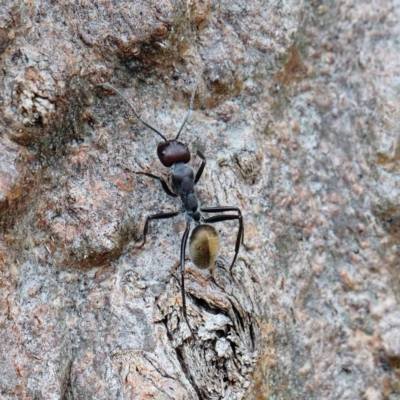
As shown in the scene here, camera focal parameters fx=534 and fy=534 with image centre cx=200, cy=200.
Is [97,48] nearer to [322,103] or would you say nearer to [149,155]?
[149,155]

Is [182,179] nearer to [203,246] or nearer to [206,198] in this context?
[206,198]

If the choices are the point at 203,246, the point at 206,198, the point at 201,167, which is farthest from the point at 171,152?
the point at 203,246

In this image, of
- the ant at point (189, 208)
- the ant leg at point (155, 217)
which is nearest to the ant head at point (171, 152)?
the ant at point (189, 208)

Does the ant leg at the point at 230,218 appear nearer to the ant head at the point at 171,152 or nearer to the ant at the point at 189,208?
the ant at the point at 189,208

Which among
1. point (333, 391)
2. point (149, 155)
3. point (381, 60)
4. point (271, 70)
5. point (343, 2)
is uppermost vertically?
point (343, 2)

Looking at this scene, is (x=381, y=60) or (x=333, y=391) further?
(x=381, y=60)

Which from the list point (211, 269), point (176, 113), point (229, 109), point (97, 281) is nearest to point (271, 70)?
Answer: point (229, 109)

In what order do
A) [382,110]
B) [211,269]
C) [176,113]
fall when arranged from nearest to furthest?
[211,269], [176,113], [382,110]
